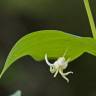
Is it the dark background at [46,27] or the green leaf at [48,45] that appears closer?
the green leaf at [48,45]

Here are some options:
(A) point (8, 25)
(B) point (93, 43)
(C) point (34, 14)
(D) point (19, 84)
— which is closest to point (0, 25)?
(A) point (8, 25)

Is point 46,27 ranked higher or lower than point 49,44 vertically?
lower

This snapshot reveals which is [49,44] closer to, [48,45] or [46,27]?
[48,45]

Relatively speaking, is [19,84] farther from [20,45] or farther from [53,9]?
[20,45]

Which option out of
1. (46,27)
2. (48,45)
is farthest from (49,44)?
(46,27)

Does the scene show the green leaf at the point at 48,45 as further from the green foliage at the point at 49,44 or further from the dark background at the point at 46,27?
the dark background at the point at 46,27

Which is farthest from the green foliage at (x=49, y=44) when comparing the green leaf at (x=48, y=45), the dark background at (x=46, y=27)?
the dark background at (x=46, y=27)
